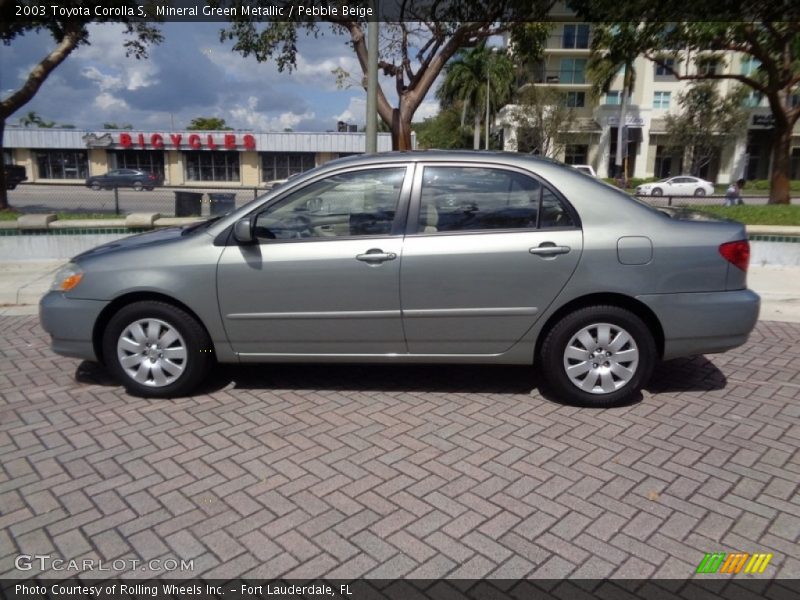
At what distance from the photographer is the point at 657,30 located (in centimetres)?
1323

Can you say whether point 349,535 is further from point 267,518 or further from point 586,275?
point 586,275

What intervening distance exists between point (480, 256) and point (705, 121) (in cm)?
4557

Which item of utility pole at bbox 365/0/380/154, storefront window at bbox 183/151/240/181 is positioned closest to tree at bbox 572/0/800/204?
utility pole at bbox 365/0/380/154

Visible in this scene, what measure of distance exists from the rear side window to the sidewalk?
4101 millimetres

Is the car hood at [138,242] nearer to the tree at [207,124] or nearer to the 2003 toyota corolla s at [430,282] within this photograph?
the 2003 toyota corolla s at [430,282]

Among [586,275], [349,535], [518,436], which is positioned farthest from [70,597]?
[586,275]

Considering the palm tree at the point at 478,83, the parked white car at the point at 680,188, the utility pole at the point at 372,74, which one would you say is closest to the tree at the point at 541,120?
the palm tree at the point at 478,83

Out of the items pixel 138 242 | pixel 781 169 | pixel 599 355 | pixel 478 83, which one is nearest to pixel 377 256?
pixel 599 355

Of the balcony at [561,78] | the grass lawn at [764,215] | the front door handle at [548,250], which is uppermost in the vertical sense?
the balcony at [561,78]

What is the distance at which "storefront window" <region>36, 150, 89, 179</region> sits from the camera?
4894cm

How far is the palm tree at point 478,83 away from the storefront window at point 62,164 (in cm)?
2895

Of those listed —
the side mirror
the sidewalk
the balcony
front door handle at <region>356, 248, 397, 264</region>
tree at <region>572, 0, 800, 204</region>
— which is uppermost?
the balcony

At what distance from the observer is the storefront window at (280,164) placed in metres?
49.6

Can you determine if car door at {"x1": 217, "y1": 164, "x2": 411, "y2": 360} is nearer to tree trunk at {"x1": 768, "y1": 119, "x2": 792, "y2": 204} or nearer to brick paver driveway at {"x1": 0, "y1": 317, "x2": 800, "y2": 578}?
brick paver driveway at {"x1": 0, "y1": 317, "x2": 800, "y2": 578}
